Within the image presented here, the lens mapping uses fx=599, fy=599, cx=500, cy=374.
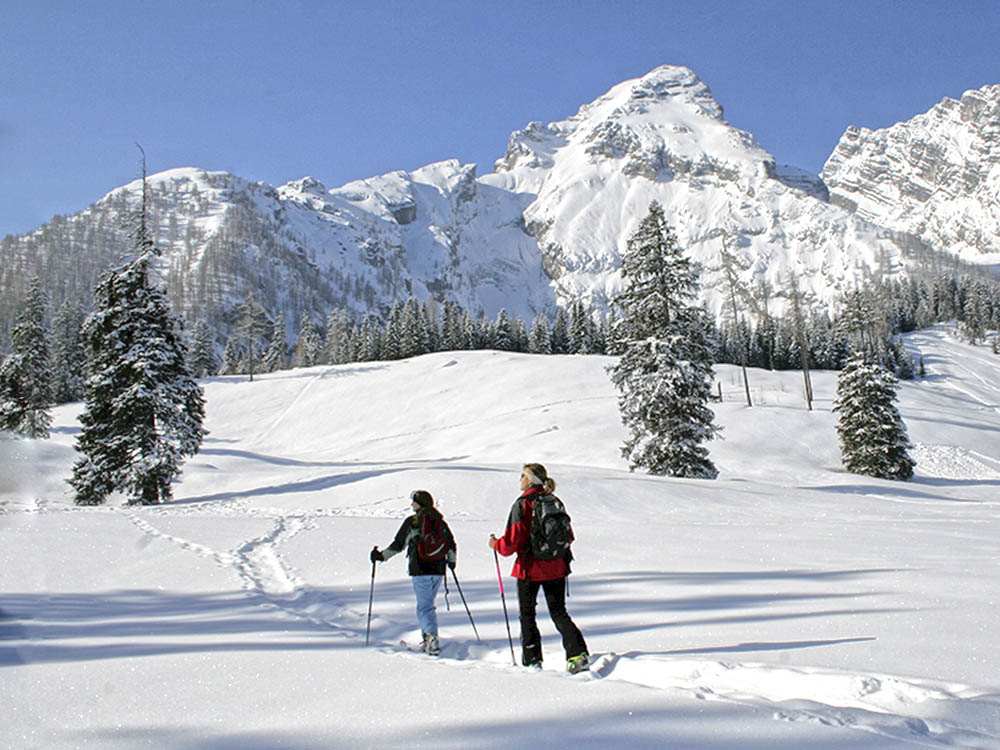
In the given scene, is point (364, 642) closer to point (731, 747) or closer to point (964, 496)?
point (731, 747)

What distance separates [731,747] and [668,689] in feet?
3.82

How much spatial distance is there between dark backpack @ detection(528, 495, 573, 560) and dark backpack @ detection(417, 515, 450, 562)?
1.40m

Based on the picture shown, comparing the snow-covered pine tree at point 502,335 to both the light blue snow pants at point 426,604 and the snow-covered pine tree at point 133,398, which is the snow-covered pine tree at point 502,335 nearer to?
the snow-covered pine tree at point 133,398

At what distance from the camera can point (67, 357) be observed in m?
71.6

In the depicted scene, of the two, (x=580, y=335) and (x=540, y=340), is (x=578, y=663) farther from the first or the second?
(x=580, y=335)

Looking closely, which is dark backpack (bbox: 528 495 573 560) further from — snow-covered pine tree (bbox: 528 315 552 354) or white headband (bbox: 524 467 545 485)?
snow-covered pine tree (bbox: 528 315 552 354)

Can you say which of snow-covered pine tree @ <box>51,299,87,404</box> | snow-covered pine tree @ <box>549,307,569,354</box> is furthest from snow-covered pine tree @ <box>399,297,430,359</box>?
snow-covered pine tree @ <box>51,299,87,404</box>

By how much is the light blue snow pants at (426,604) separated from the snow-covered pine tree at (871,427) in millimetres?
34570

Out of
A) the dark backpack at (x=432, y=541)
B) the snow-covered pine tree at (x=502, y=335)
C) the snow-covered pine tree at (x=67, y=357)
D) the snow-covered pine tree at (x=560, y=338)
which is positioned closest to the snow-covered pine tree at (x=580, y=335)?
the snow-covered pine tree at (x=560, y=338)

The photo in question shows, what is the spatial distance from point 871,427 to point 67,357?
82.0 meters

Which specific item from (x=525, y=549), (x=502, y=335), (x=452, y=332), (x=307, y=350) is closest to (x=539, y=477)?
(x=525, y=549)

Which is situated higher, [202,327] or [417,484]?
[202,327]

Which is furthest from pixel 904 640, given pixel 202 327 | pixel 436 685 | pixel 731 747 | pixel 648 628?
pixel 202 327

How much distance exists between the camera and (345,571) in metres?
10.0
